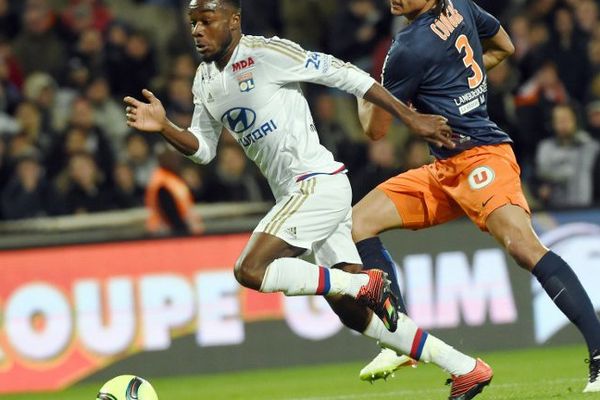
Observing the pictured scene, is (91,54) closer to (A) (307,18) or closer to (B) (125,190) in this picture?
(B) (125,190)

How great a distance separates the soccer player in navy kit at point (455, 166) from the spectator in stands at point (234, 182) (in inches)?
219

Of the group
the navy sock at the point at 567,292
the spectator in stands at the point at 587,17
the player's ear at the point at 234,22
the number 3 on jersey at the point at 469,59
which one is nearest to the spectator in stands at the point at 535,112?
the spectator in stands at the point at 587,17

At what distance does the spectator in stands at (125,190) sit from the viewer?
1400cm

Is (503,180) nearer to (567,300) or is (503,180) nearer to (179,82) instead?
(567,300)

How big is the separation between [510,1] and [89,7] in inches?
186

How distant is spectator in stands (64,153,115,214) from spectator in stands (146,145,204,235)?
0.93 metres

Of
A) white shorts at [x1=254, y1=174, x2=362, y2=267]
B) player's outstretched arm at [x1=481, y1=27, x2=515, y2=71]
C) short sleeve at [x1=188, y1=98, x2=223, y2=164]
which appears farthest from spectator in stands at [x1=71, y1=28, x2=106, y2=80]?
white shorts at [x1=254, y1=174, x2=362, y2=267]

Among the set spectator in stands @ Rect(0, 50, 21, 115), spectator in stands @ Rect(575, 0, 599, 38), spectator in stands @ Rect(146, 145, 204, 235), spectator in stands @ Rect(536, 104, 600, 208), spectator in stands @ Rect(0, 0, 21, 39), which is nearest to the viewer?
spectator in stands @ Rect(146, 145, 204, 235)

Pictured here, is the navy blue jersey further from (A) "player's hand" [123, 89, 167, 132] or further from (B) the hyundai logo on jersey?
(A) "player's hand" [123, 89, 167, 132]

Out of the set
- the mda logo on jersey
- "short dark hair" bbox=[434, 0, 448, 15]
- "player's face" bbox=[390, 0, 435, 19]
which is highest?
"player's face" bbox=[390, 0, 435, 19]

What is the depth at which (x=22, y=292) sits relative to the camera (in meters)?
12.1

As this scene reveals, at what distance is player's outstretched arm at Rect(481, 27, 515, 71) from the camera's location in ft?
28.2

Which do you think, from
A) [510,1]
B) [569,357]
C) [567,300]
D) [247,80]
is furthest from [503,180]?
[510,1]

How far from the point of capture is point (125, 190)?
1404 centimetres
